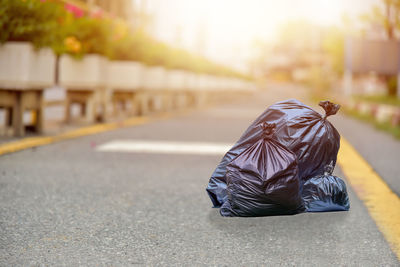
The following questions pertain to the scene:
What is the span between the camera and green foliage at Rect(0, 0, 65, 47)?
662 centimetres

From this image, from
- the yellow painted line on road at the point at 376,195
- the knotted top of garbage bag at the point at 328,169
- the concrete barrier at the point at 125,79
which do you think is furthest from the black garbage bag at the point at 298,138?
the concrete barrier at the point at 125,79

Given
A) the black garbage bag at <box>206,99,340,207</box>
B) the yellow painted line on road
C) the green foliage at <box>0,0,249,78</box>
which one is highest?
the green foliage at <box>0,0,249,78</box>

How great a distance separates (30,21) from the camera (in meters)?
6.84

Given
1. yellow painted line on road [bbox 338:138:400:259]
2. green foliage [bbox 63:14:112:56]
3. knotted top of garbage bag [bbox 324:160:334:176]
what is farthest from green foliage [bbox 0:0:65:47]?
knotted top of garbage bag [bbox 324:160:334:176]

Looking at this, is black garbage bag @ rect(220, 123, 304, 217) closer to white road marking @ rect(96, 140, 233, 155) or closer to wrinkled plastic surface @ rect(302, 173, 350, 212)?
wrinkled plastic surface @ rect(302, 173, 350, 212)

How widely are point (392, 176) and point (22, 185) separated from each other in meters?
3.12

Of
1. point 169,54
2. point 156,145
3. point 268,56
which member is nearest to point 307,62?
point 268,56

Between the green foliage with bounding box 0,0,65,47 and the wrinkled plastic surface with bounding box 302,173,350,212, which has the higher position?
the green foliage with bounding box 0,0,65,47

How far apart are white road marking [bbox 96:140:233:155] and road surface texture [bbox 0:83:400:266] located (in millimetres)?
1452

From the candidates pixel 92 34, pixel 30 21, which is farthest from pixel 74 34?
pixel 30 21

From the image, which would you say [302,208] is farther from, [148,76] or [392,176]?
[148,76]

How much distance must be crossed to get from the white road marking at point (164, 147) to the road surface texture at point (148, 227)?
1452mm

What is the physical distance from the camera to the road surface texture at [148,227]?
9.05ft

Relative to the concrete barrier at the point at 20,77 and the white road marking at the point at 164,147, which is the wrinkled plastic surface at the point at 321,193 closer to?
the white road marking at the point at 164,147
